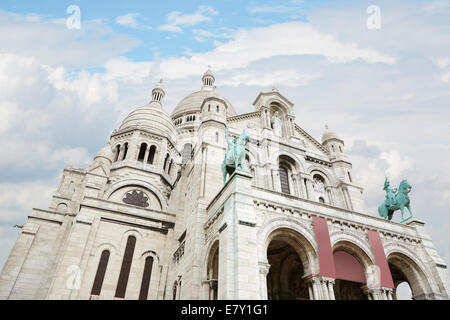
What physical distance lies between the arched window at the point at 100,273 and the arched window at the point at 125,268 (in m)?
1.13

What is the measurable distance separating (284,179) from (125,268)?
14196 millimetres

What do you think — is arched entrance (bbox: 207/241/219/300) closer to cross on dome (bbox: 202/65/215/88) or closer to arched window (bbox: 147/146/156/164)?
arched window (bbox: 147/146/156/164)

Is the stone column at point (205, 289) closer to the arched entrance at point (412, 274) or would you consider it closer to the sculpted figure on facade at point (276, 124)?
the arched entrance at point (412, 274)

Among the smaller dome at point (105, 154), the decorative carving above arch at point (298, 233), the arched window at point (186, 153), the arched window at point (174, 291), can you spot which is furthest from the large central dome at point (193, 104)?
the decorative carving above arch at point (298, 233)

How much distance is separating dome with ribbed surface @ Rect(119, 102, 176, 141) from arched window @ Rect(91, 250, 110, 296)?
A: 15.2 metres

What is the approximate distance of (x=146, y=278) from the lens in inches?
843

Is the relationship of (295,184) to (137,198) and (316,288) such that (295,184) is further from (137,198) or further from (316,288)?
(137,198)

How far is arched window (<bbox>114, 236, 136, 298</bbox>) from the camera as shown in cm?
2030

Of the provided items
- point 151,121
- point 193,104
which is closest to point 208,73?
point 193,104

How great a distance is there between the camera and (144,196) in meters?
28.8

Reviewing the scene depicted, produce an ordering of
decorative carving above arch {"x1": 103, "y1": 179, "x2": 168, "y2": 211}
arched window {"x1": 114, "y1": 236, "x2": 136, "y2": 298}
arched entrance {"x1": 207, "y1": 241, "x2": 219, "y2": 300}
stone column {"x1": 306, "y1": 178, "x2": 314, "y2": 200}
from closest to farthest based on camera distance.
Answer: arched entrance {"x1": 207, "y1": 241, "x2": 219, "y2": 300} → arched window {"x1": 114, "y1": 236, "x2": 136, "y2": 298} → stone column {"x1": 306, "y1": 178, "x2": 314, "y2": 200} → decorative carving above arch {"x1": 103, "y1": 179, "x2": 168, "y2": 211}

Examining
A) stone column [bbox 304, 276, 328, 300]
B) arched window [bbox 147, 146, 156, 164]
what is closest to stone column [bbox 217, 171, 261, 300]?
stone column [bbox 304, 276, 328, 300]

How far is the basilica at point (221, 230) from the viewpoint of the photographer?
14.8 metres

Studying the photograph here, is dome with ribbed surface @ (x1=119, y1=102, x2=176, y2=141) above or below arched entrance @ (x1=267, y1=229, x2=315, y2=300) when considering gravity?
above
